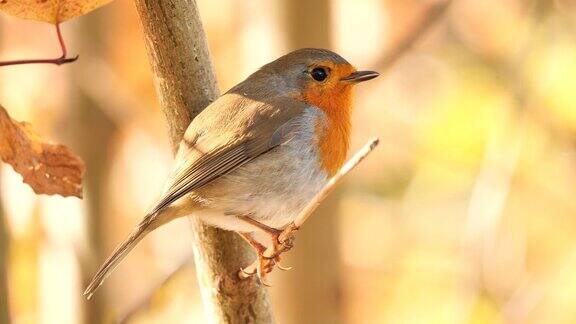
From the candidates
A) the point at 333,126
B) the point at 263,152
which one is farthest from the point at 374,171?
the point at 263,152

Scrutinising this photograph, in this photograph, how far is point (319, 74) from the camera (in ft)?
10.5

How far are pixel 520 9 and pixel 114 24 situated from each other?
8.64 ft

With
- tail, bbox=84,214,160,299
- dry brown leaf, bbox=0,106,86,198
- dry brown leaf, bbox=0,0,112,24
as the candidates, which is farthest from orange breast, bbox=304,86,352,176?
dry brown leaf, bbox=0,0,112,24

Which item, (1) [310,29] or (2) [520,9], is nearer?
(1) [310,29]

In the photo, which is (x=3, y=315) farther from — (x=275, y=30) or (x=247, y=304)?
(x=275, y=30)

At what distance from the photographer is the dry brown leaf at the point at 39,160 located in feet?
6.16

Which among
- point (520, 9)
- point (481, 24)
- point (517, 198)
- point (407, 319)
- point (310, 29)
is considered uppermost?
point (310, 29)

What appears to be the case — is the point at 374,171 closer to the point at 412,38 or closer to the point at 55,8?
the point at 412,38

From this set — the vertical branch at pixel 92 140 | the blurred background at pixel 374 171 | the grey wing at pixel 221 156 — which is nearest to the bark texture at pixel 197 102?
the grey wing at pixel 221 156

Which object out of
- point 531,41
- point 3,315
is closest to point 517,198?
point 531,41

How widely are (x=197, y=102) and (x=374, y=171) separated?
4.28 metres

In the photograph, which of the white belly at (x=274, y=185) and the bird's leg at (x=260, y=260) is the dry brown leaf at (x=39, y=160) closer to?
the bird's leg at (x=260, y=260)

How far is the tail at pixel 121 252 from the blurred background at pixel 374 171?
259 mm

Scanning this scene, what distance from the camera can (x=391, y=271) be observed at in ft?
21.7
